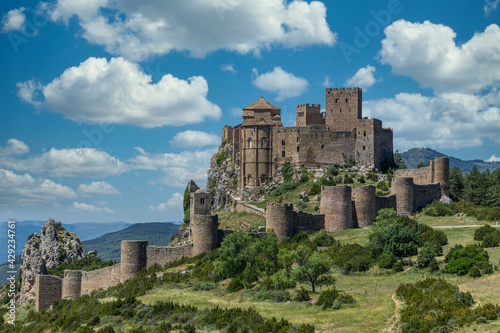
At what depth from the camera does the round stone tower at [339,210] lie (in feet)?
141

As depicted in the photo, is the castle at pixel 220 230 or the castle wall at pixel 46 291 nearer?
the castle at pixel 220 230

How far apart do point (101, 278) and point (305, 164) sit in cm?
2895

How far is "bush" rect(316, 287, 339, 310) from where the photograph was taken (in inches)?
999

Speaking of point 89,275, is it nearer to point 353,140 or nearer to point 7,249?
point 7,249

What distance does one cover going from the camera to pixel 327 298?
1017 inches

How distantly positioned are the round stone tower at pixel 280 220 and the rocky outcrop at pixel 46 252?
23.8 m

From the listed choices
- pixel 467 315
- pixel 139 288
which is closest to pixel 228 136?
pixel 139 288

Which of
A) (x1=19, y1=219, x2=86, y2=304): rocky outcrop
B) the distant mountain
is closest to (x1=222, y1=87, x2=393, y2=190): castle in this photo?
(x1=19, y1=219, x2=86, y2=304): rocky outcrop

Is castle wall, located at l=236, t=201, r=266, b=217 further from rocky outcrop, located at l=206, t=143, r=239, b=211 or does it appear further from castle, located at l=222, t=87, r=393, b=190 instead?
castle, located at l=222, t=87, r=393, b=190

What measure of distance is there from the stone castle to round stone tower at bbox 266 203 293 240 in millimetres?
74

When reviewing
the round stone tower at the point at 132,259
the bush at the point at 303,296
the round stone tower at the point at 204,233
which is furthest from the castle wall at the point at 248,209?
the bush at the point at 303,296

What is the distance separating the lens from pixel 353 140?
6400 cm

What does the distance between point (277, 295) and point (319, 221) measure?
14845 millimetres

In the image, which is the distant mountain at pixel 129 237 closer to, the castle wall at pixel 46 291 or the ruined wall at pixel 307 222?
the castle wall at pixel 46 291
